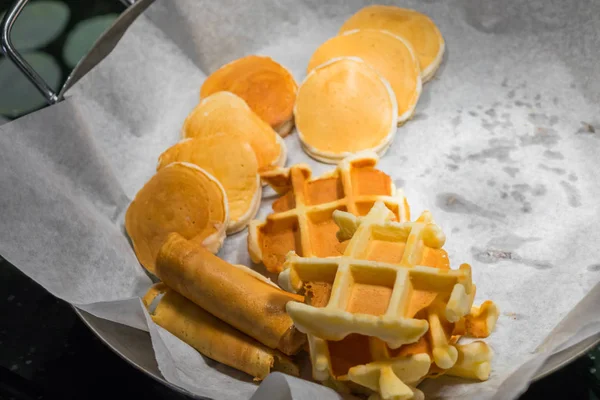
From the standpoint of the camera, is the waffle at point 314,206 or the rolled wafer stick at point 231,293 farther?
the waffle at point 314,206

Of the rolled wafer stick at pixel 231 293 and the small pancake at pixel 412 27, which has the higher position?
the rolled wafer stick at pixel 231 293

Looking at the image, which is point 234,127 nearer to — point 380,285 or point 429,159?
point 429,159

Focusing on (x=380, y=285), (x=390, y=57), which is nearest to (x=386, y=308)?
(x=380, y=285)

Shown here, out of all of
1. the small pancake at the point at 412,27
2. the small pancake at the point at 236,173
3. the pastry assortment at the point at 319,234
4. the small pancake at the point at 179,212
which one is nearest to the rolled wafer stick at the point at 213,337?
the pastry assortment at the point at 319,234

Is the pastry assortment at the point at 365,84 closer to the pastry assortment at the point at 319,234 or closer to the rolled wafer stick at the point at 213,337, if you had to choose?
the pastry assortment at the point at 319,234

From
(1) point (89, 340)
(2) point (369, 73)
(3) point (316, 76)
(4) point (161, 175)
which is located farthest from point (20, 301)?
(2) point (369, 73)

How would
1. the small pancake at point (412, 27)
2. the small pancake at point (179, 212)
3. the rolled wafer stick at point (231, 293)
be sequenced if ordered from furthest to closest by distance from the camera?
the small pancake at point (412, 27) < the small pancake at point (179, 212) < the rolled wafer stick at point (231, 293)

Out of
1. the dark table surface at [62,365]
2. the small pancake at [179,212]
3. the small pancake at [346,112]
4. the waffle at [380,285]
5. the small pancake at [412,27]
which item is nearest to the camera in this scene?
the waffle at [380,285]

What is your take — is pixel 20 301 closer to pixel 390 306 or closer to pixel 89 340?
pixel 89 340
